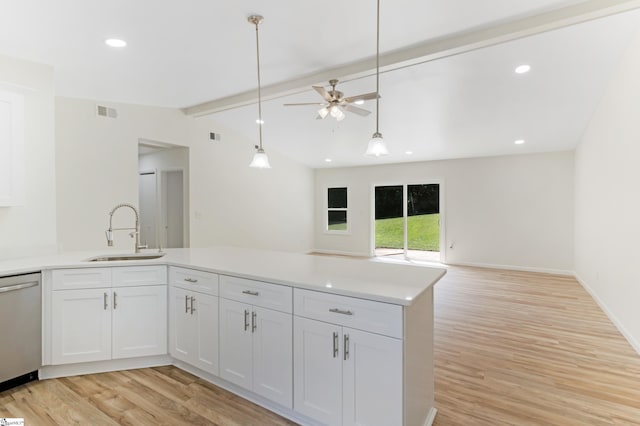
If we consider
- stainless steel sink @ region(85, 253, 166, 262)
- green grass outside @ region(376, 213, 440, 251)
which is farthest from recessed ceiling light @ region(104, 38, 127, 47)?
green grass outside @ region(376, 213, 440, 251)

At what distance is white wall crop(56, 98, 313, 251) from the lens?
14.7 ft

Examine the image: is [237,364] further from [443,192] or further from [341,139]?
[443,192]

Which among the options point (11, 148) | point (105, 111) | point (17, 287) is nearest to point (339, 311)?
point (17, 287)

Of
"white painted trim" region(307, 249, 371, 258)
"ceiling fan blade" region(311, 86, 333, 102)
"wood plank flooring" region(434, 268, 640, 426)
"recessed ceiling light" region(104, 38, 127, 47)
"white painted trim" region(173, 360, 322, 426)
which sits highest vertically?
"recessed ceiling light" region(104, 38, 127, 47)

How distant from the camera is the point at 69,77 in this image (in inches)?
152

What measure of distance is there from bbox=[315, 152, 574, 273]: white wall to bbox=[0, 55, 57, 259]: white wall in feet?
22.3

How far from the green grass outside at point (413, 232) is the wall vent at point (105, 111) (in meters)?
6.27

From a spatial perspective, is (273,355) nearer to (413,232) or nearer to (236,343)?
(236,343)

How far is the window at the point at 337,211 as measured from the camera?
9.20 metres

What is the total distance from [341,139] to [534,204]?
162 inches

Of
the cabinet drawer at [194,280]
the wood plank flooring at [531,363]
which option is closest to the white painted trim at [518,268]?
the wood plank flooring at [531,363]

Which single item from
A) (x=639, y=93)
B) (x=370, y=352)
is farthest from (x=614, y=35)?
(x=370, y=352)

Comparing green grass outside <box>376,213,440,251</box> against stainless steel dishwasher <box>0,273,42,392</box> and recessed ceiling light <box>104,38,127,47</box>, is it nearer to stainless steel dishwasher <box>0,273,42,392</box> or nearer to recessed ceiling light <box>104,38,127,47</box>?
recessed ceiling light <box>104,38,127,47</box>

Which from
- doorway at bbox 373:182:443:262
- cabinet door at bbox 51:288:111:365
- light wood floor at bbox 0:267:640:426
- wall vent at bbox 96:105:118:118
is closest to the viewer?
light wood floor at bbox 0:267:640:426
